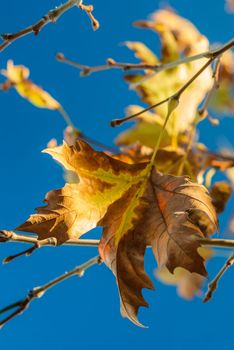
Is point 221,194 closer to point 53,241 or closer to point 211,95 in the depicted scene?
point 211,95

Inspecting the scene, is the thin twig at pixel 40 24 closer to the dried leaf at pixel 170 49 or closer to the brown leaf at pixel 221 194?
the dried leaf at pixel 170 49

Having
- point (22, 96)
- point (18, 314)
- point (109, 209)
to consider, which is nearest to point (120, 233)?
point (109, 209)

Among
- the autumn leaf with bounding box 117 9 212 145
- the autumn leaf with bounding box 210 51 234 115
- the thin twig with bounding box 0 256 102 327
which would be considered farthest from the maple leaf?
the autumn leaf with bounding box 210 51 234 115

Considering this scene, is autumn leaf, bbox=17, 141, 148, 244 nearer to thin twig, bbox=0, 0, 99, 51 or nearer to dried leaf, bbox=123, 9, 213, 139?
thin twig, bbox=0, 0, 99, 51

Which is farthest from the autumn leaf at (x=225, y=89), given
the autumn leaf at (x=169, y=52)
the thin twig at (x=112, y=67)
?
the thin twig at (x=112, y=67)

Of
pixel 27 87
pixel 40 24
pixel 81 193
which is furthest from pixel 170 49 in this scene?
pixel 81 193

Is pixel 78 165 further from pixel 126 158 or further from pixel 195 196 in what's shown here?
pixel 126 158

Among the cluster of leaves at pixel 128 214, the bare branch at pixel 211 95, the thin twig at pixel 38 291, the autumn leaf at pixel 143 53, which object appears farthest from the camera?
the autumn leaf at pixel 143 53
